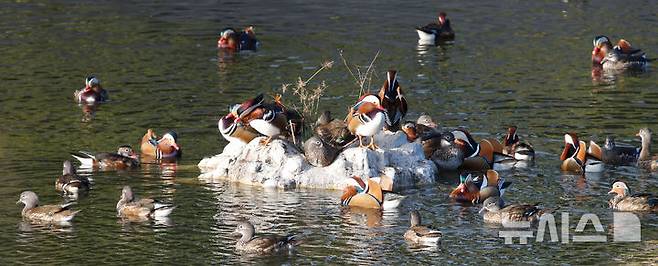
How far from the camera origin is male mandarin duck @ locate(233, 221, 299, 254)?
21098mm

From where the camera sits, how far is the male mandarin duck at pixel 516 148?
2761 cm

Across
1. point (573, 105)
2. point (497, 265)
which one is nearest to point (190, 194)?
point (497, 265)

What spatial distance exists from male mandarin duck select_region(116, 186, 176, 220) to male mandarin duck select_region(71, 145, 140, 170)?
13.0ft

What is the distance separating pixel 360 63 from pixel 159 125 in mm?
9068

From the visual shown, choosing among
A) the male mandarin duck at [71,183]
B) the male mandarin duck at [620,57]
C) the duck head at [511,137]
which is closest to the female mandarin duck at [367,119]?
the duck head at [511,137]

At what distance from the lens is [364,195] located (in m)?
24.3

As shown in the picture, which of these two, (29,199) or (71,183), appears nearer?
(29,199)

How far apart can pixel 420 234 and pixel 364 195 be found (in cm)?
296

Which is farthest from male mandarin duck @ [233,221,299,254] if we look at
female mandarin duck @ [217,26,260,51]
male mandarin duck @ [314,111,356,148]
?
female mandarin duck @ [217,26,260,51]

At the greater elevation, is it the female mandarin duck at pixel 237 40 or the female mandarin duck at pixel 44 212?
the female mandarin duck at pixel 237 40

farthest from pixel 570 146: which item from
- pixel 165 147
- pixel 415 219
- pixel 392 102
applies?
pixel 165 147

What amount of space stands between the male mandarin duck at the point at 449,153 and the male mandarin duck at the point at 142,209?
6226 millimetres

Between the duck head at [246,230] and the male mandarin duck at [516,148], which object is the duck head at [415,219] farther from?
the male mandarin duck at [516,148]

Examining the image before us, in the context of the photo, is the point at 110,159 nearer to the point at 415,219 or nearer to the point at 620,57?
the point at 415,219
